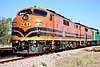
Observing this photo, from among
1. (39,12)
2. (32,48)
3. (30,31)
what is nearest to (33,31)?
(30,31)

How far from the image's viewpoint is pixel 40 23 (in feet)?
58.1

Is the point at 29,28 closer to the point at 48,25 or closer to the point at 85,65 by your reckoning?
the point at 48,25

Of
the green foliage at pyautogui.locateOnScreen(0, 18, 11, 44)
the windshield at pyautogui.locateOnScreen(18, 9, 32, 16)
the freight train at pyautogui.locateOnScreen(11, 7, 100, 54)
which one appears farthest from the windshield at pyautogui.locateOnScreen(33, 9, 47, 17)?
the green foliage at pyautogui.locateOnScreen(0, 18, 11, 44)

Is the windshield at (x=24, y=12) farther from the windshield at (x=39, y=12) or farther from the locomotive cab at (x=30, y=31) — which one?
the windshield at (x=39, y=12)

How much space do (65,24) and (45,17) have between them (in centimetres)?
752

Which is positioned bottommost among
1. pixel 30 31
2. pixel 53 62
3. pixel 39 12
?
pixel 53 62

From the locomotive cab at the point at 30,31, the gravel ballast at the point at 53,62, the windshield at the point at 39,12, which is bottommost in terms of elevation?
the gravel ballast at the point at 53,62

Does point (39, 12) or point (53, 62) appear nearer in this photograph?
point (53, 62)

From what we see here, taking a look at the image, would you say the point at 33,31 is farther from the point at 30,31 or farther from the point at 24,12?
the point at 24,12

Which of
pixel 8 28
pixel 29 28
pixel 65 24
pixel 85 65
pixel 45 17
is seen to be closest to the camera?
pixel 85 65

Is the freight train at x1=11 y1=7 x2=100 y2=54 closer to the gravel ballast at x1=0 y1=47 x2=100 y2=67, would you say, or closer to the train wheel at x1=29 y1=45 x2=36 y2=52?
the train wheel at x1=29 y1=45 x2=36 y2=52

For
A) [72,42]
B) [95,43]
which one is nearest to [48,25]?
[72,42]

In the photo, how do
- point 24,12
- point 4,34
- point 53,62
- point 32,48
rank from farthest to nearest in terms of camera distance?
point 4,34 < point 24,12 < point 32,48 < point 53,62

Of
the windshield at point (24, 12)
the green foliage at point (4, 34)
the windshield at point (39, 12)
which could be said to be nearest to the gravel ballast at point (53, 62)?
the windshield at point (39, 12)
